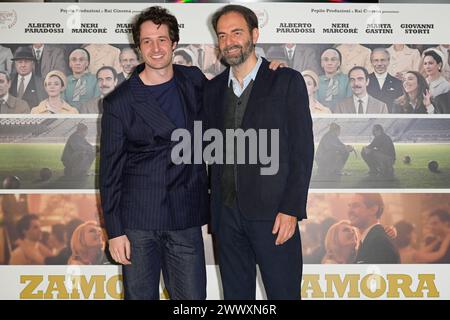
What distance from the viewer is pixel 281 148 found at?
2.22 m

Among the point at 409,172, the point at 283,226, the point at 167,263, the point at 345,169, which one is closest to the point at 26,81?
the point at 167,263

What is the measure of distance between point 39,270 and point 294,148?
1852 mm

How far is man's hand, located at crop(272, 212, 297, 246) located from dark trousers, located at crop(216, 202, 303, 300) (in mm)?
42

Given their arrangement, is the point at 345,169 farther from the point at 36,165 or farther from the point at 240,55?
the point at 36,165

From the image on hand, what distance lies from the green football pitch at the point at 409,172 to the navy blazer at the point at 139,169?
119 centimetres

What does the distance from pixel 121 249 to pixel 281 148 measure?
2.64ft

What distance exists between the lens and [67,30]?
3115mm

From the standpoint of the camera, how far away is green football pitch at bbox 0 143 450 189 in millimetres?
3133

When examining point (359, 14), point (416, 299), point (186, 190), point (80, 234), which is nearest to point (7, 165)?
point (80, 234)

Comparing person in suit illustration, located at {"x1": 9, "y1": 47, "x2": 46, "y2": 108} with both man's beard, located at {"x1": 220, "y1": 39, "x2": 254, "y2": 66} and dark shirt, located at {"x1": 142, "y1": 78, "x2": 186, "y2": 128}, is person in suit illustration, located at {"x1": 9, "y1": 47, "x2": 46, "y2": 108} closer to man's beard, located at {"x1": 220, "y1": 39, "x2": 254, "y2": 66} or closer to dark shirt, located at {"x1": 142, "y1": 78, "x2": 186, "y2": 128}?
dark shirt, located at {"x1": 142, "y1": 78, "x2": 186, "y2": 128}

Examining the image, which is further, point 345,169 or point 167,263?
point 345,169

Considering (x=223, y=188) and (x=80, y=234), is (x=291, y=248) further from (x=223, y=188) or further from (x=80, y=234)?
(x=80, y=234)

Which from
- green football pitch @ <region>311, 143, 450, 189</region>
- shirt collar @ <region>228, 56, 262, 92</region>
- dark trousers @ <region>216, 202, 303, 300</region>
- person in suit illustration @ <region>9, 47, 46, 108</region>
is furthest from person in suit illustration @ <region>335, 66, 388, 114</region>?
person in suit illustration @ <region>9, 47, 46, 108</region>

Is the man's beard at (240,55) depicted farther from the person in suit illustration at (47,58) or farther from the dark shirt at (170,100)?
the person in suit illustration at (47,58)
